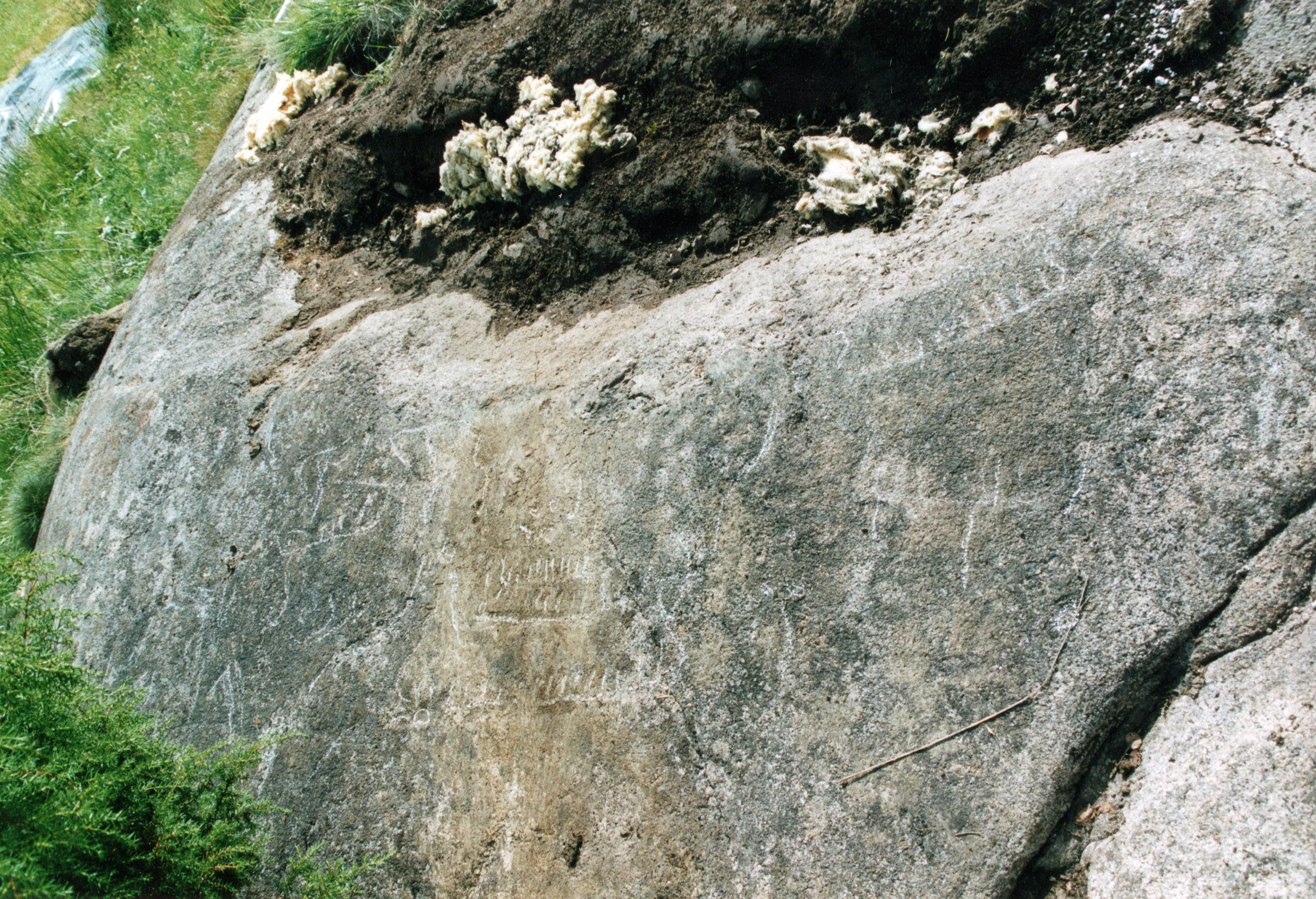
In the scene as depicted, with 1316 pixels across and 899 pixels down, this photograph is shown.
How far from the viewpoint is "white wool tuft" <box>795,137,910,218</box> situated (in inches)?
84.5

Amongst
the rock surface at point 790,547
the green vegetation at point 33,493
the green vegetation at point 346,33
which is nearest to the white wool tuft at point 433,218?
the rock surface at point 790,547

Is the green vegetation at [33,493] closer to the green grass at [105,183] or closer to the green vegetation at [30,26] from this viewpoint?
the green grass at [105,183]

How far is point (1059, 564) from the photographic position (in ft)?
5.48

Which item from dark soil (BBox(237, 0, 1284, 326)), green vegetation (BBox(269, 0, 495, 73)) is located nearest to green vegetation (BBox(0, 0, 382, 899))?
green vegetation (BBox(269, 0, 495, 73))

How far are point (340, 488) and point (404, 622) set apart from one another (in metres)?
0.49

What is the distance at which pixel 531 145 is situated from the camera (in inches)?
104

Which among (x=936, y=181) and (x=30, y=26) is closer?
(x=936, y=181)

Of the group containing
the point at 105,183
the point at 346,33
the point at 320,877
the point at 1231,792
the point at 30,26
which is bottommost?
the point at 1231,792

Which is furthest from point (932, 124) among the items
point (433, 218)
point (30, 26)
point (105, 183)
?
point (30, 26)

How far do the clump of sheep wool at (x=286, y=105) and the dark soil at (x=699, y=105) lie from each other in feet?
1.86

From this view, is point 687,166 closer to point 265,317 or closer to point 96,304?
point 265,317

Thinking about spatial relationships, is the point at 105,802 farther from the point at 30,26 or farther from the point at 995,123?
the point at 30,26

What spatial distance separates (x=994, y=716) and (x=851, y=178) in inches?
52.6

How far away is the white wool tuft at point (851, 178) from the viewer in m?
2.15
